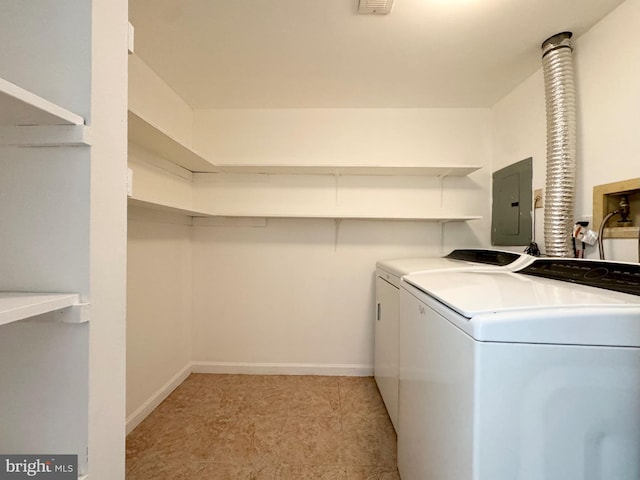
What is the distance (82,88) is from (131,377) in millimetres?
1829

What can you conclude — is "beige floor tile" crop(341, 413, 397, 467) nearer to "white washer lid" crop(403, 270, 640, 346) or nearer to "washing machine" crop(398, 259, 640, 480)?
"washing machine" crop(398, 259, 640, 480)

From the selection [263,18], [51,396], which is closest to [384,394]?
[51,396]

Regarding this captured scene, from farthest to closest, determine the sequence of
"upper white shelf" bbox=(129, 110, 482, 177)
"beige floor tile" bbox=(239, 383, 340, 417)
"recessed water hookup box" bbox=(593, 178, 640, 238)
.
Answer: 1. "beige floor tile" bbox=(239, 383, 340, 417)
2. "upper white shelf" bbox=(129, 110, 482, 177)
3. "recessed water hookup box" bbox=(593, 178, 640, 238)

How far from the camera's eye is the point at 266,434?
183cm

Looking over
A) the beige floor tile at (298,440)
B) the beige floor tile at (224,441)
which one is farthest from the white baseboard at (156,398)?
the beige floor tile at (298,440)

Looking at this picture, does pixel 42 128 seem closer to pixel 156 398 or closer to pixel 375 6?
pixel 375 6

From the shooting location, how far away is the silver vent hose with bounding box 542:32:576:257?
1.60 meters

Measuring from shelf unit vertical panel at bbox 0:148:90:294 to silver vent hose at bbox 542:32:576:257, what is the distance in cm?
201

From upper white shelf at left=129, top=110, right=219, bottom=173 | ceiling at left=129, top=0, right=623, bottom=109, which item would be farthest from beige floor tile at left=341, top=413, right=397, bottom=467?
ceiling at left=129, top=0, right=623, bottom=109

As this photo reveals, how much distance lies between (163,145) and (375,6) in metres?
1.44

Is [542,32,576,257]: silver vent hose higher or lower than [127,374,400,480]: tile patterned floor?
higher

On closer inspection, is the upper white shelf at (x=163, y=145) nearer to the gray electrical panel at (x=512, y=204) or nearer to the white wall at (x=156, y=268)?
the white wall at (x=156, y=268)

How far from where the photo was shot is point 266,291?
265 centimetres

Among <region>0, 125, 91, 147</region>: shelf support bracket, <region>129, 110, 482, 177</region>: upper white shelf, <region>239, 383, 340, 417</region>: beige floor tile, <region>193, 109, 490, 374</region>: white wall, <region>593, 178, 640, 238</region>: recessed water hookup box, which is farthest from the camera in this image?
<region>193, 109, 490, 374</region>: white wall
